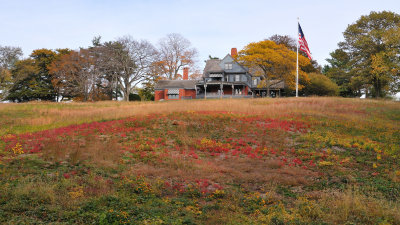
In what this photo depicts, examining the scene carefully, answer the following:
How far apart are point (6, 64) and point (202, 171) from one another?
194 ft

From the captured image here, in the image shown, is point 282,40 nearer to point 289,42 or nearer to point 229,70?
point 289,42

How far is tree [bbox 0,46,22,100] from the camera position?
53.9 meters

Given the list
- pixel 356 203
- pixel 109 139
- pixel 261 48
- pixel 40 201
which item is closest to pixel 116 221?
pixel 40 201

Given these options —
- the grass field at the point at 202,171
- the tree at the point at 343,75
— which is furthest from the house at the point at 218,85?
the grass field at the point at 202,171

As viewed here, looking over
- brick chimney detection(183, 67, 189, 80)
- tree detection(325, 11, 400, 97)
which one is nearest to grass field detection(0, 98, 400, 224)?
tree detection(325, 11, 400, 97)

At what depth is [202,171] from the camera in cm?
1090

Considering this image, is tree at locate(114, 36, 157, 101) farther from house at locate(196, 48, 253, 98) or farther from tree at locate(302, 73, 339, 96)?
tree at locate(302, 73, 339, 96)

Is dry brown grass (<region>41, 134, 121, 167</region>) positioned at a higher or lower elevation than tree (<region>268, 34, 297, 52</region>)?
lower

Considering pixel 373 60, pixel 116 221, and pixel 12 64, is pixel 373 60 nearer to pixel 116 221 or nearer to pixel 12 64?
pixel 116 221

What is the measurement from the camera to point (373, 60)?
146ft

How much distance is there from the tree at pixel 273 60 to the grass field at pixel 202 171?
93.3 feet

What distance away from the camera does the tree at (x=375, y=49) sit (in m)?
42.0

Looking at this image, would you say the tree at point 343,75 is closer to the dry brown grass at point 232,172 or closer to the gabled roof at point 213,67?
the gabled roof at point 213,67

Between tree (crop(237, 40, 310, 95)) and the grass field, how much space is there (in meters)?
28.4
